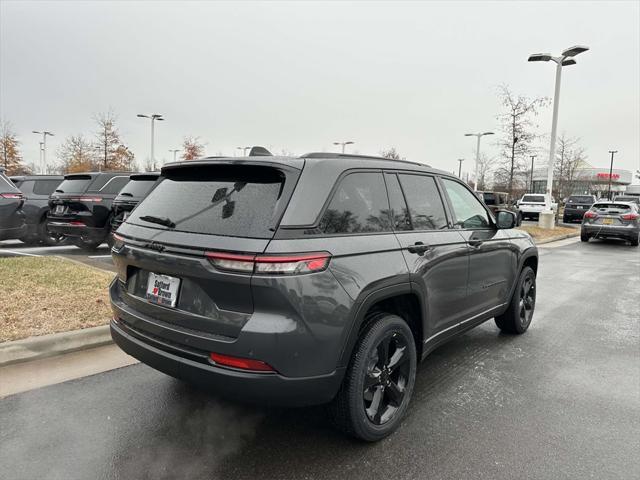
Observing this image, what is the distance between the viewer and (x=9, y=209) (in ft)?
27.9

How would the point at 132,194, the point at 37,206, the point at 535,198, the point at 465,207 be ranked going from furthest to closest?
the point at 535,198, the point at 37,206, the point at 132,194, the point at 465,207

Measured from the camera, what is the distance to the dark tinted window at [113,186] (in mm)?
9996

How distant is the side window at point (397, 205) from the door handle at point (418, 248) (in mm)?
140

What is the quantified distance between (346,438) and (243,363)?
3.28 ft

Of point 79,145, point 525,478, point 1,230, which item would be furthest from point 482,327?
point 79,145

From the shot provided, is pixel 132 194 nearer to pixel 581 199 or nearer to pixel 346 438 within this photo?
pixel 346 438

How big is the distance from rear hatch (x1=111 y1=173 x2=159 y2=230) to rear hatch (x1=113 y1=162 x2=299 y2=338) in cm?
612

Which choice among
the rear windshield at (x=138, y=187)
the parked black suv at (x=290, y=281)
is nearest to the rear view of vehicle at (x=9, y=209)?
the rear windshield at (x=138, y=187)

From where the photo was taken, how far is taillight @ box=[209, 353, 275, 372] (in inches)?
95.7

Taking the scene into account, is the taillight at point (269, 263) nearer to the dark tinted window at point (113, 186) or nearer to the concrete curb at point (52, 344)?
the concrete curb at point (52, 344)

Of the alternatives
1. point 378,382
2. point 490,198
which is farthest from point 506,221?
point 490,198

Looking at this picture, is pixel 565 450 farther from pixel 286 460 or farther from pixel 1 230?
pixel 1 230

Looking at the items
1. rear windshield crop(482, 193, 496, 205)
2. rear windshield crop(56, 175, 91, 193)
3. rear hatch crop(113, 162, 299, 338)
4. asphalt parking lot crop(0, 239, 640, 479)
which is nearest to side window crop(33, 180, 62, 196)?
rear windshield crop(56, 175, 91, 193)

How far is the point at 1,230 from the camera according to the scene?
852cm
